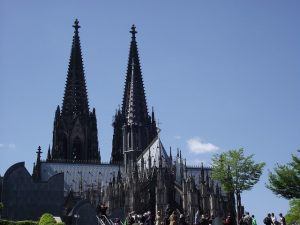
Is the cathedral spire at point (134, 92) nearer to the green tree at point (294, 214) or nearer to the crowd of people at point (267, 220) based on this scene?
the green tree at point (294, 214)

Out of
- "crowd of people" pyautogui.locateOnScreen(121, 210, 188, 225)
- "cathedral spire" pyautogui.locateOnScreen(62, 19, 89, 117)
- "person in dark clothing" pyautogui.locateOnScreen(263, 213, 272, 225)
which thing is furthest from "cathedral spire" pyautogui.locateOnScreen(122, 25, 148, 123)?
"person in dark clothing" pyautogui.locateOnScreen(263, 213, 272, 225)

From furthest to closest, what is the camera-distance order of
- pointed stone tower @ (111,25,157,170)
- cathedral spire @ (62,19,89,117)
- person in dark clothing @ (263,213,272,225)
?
cathedral spire @ (62,19,89,117) → pointed stone tower @ (111,25,157,170) → person in dark clothing @ (263,213,272,225)

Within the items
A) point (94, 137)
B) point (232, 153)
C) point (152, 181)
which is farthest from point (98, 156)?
point (232, 153)

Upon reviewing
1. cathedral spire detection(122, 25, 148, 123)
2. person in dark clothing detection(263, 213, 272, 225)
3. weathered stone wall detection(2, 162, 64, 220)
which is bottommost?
person in dark clothing detection(263, 213, 272, 225)

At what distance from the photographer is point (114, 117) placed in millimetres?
110000

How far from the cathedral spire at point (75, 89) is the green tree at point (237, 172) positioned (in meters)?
53.8

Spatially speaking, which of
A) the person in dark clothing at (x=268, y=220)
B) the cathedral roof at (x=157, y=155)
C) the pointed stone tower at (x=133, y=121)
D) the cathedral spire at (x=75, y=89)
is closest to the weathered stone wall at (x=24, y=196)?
the person in dark clothing at (x=268, y=220)

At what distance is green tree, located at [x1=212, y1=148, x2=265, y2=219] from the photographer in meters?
53.4

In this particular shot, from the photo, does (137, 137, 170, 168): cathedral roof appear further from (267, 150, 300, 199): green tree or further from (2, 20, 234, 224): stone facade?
(267, 150, 300, 199): green tree

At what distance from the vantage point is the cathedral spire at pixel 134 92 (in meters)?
98.4

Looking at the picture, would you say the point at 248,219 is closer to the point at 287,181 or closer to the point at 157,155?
the point at 287,181

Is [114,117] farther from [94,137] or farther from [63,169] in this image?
[63,169]

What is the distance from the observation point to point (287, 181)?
4738 centimetres

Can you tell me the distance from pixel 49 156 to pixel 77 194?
58.6 ft
